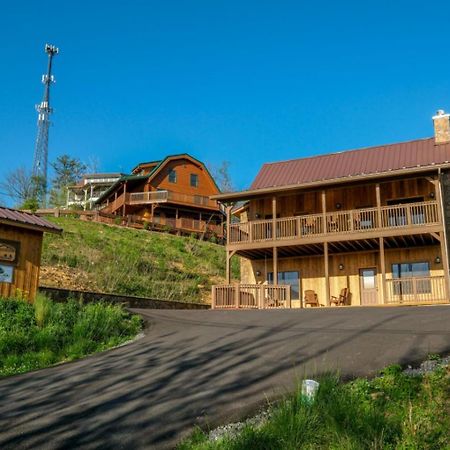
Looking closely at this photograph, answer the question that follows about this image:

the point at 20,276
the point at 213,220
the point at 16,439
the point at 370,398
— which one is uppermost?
the point at 213,220

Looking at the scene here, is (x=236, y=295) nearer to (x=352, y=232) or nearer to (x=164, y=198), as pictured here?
(x=352, y=232)

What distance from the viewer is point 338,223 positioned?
77.5ft

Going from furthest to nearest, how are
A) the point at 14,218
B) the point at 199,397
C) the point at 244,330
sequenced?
1. the point at 14,218
2. the point at 244,330
3. the point at 199,397

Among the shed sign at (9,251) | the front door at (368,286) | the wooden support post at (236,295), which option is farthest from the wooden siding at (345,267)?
the shed sign at (9,251)

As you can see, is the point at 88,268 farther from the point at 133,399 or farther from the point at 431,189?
the point at 133,399

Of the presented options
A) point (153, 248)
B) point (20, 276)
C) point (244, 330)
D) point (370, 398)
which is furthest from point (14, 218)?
point (153, 248)

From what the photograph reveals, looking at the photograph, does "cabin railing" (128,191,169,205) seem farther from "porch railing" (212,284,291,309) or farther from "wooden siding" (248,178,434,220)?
"porch railing" (212,284,291,309)

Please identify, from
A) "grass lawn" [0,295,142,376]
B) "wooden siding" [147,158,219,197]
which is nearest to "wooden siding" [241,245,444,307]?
"grass lawn" [0,295,142,376]

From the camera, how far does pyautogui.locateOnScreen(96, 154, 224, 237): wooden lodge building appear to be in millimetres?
45625

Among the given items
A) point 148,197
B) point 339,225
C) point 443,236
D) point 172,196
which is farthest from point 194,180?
point 443,236

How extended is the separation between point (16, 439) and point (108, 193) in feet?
153

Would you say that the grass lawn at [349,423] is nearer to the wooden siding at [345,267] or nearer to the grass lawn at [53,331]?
the grass lawn at [53,331]

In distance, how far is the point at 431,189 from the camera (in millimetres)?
23250

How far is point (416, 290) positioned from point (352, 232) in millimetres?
3287
